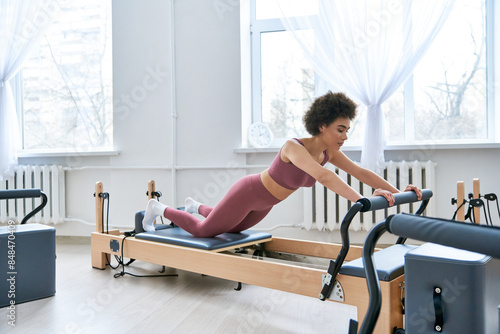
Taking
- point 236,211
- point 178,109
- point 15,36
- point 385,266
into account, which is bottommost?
point 385,266

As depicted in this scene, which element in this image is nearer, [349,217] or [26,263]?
[349,217]

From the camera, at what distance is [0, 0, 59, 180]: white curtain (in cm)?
344

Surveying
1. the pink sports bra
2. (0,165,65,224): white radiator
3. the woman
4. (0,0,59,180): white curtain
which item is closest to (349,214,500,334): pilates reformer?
the woman

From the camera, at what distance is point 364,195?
288 cm

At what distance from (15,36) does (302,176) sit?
305cm

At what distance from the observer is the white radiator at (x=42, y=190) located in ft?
11.4

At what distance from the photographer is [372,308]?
0.97 meters

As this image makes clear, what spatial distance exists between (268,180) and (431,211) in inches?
58.8

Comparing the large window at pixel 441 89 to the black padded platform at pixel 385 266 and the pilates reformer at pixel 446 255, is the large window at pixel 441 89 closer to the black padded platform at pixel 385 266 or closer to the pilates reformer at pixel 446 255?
the black padded platform at pixel 385 266

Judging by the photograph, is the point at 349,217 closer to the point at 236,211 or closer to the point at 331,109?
the point at 331,109

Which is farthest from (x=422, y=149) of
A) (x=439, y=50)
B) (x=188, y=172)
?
(x=188, y=172)

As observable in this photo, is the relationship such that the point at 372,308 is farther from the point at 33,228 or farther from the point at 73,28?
the point at 73,28

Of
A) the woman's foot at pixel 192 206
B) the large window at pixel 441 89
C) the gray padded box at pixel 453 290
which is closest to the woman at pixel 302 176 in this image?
the woman's foot at pixel 192 206

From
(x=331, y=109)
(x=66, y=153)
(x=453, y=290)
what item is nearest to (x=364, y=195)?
(x=331, y=109)
